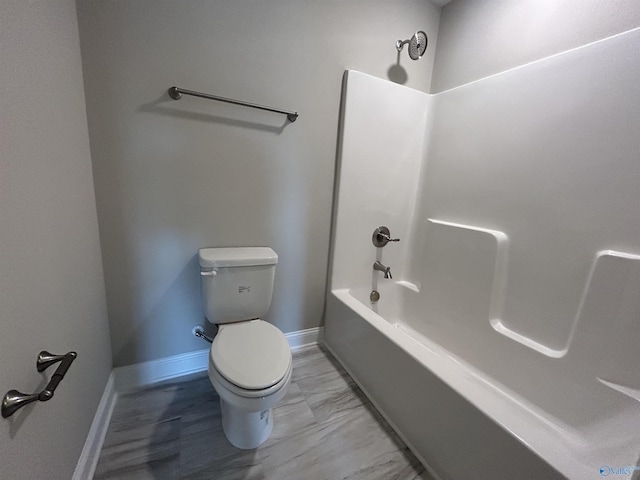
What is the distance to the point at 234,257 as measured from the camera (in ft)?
4.31

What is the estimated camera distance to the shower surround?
38.0 inches

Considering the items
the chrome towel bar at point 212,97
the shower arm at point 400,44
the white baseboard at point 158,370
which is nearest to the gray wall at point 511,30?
the shower arm at point 400,44

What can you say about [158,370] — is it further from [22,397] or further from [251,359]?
[22,397]

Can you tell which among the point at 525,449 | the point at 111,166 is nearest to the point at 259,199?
the point at 111,166

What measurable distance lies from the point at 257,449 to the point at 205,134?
1.55 metres

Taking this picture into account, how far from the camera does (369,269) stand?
6.16 feet

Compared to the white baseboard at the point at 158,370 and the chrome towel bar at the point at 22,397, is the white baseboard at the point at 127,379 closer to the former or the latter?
the white baseboard at the point at 158,370

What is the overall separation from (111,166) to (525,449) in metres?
1.92

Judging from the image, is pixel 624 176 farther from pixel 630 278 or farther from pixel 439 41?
pixel 439 41

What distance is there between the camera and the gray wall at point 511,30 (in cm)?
109

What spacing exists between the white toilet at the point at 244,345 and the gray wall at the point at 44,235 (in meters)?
0.46

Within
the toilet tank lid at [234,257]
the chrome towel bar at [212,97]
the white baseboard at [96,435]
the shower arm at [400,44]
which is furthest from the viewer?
the shower arm at [400,44]

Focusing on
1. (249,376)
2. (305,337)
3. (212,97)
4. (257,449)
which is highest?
(212,97)

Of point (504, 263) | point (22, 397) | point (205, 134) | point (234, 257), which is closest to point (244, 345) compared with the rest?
point (234, 257)
